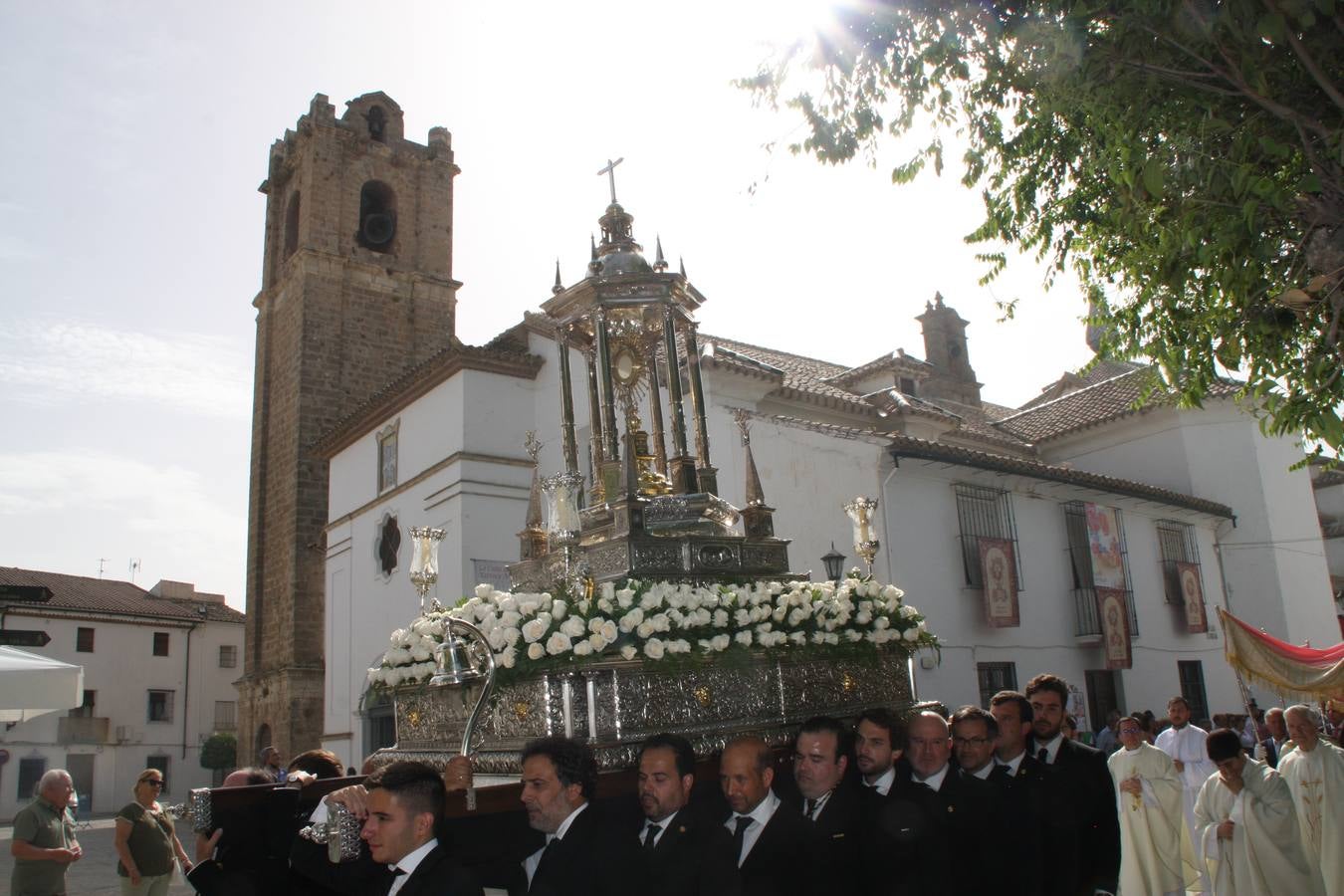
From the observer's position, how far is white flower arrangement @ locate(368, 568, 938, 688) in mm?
5180

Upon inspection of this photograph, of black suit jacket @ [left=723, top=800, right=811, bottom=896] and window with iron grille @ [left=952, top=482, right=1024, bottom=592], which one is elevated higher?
window with iron grille @ [left=952, top=482, right=1024, bottom=592]

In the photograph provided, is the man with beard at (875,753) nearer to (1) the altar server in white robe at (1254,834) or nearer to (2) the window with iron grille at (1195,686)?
(1) the altar server in white robe at (1254,834)

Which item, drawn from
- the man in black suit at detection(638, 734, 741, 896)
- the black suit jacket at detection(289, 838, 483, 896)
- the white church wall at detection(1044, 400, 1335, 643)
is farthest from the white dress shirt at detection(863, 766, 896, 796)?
the white church wall at detection(1044, 400, 1335, 643)

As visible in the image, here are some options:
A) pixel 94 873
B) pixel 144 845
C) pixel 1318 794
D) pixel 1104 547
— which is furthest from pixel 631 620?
pixel 1104 547

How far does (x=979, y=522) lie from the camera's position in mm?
17547

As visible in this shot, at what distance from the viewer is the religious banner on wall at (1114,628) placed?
18703mm

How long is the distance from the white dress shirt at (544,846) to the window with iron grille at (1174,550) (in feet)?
65.4

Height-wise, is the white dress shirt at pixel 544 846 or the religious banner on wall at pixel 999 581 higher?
the religious banner on wall at pixel 999 581

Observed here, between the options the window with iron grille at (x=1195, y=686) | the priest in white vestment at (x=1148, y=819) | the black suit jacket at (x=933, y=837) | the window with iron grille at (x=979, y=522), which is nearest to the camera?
the black suit jacket at (x=933, y=837)

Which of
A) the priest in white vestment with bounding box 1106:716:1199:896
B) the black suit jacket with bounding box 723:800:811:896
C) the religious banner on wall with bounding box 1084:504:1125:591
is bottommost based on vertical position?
the priest in white vestment with bounding box 1106:716:1199:896

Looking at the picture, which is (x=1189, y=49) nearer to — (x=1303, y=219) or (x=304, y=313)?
(x=1303, y=219)

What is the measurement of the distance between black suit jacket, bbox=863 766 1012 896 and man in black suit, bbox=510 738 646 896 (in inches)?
44.4

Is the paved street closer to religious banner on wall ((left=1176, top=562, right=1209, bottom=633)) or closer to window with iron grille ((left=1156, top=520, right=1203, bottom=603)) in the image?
window with iron grille ((left=1156, top=520, right=1203, bottom=603))

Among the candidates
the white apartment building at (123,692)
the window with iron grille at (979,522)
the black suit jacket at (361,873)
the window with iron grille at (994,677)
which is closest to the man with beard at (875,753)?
the black suit jacket at (361,873)
